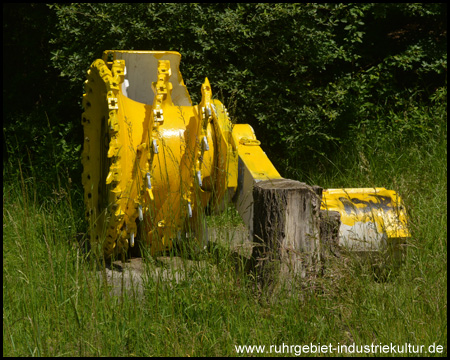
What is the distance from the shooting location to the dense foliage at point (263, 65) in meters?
5.70

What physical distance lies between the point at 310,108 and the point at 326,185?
760 millimetres

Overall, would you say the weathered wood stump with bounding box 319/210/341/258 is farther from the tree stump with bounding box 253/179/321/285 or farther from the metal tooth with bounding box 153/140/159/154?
the metal tooth with bounding box 153/140/159/154

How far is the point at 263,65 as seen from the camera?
6.06 m

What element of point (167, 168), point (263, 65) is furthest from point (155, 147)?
point (263, 65)

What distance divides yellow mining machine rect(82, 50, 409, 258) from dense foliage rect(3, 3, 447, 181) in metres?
1.24

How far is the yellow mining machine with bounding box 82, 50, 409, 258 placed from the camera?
3.91 metres

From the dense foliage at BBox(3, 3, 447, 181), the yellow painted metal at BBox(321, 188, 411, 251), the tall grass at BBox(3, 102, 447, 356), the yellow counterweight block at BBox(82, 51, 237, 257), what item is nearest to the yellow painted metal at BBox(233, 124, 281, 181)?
the yellow counterweight block at BBox(82, 51, 237, 257)

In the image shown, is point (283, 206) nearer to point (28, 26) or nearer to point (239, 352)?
point (239, 352)

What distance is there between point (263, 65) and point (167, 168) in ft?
7.58

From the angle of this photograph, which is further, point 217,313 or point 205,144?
point 205,144

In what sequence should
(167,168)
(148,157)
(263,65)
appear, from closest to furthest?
(148,157) → (167,168) → (263,65)

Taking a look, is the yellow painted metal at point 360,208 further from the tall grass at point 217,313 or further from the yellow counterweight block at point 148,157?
the yellow counterweight block at point 148,157

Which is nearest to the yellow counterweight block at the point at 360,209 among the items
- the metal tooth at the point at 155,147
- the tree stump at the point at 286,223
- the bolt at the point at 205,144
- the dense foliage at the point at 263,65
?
the tree stump at the point at 286,223

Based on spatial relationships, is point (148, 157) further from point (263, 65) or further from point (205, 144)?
point (263, 65)
